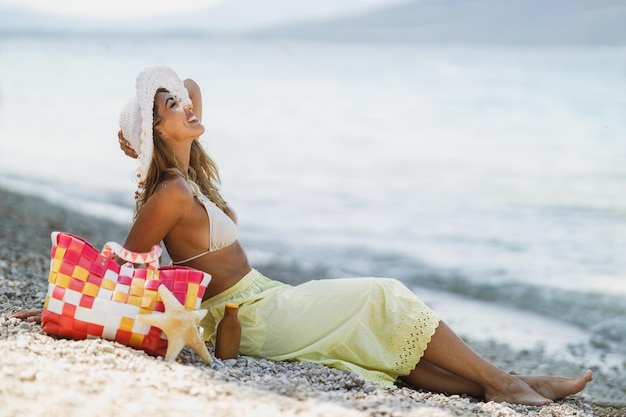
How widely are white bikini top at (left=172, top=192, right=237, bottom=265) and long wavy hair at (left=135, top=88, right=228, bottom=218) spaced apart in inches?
6.1

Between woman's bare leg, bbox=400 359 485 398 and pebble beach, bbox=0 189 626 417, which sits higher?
pebble beach, bbox=0 189 626 417

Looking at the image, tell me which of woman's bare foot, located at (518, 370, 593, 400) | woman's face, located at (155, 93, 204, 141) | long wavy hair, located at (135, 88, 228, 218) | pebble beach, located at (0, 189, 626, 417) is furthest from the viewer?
woman's bare foot, located at (518, 370, 593, 400)

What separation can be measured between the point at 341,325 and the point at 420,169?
43.2 ft

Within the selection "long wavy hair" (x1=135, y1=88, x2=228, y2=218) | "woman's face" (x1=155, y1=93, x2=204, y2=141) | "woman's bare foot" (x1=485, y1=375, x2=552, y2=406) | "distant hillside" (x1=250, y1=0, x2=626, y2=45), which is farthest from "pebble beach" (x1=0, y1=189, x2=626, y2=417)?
"distant hillside" (x1=250, y1=0, x2=626, y2=45)

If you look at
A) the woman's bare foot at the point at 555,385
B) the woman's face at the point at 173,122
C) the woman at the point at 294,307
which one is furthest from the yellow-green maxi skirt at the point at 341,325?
the woman's face at the point at 173,122

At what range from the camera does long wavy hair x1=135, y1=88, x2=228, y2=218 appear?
4.07 meters

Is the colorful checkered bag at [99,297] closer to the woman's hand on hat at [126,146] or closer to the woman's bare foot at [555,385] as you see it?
the woman's hand on hat at [126,146]

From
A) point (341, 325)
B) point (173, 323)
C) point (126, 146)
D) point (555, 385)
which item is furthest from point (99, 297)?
point (555, 385)

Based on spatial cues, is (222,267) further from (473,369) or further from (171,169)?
(473,369)

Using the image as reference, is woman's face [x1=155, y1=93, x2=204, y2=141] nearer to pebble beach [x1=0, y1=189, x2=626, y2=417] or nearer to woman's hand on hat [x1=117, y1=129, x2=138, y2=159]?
woman's hand on hat [x1=117, y1=129, x2=138, y2=159]

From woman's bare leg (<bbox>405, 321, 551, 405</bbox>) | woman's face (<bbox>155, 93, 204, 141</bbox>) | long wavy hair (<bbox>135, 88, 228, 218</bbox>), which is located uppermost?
woman's face (<bbox>155, 93, 204, 141</bbox>)

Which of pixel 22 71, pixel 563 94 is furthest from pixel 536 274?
pixel 22 71

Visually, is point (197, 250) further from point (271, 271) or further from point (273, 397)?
point (271, 271)

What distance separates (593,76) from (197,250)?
23.1 meters
